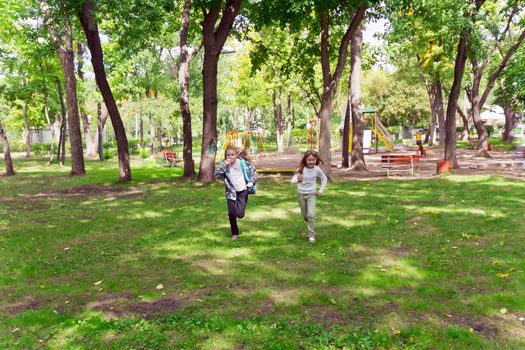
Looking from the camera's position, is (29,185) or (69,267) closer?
(69,267)

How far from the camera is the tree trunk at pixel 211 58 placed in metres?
15.7

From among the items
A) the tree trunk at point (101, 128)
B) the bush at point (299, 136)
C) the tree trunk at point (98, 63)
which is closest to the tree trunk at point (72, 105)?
the tree trunk at point (98, 63)

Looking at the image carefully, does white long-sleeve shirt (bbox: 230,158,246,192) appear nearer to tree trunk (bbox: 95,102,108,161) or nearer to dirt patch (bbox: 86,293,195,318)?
dirt patch (bbox: 86,293,195,318)

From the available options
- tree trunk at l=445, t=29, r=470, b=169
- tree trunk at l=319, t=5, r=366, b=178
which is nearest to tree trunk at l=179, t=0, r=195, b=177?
tree trunk at l=319, t=5, r=366, b=178

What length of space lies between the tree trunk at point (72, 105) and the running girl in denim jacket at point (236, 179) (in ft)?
51.1

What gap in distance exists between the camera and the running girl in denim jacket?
830cm

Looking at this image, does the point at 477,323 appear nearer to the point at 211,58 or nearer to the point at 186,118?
the point at 211,58

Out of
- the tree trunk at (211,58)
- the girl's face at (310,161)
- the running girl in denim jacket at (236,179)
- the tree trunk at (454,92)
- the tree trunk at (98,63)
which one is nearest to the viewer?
the girl's face at (310,161)

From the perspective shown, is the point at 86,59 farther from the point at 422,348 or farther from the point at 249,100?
the point at 422,348

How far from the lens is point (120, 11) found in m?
13.9

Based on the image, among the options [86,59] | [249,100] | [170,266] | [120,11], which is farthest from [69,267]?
[249,100]

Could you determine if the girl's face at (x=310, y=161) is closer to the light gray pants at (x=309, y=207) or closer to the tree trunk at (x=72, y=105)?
the light gray pants at (x=309, y=207)

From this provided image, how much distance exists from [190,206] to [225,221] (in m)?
2.29

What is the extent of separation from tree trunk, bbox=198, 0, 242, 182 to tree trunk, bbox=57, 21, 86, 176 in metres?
8.58
